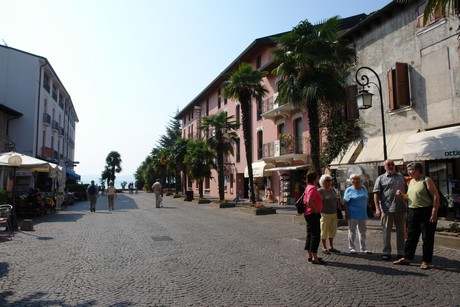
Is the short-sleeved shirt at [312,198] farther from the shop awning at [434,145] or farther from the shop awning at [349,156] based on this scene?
the shop awning at [349,156]

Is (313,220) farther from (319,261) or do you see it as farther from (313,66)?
(313,66)

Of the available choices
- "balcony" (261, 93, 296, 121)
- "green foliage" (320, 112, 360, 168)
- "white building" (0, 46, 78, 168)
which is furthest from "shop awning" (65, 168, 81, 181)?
"green foliage" (320, 112, 360, 168)

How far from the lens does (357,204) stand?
7.36 m

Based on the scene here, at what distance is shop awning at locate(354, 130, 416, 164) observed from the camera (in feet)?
47.9

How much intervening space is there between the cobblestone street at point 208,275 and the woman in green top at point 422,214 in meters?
0.25

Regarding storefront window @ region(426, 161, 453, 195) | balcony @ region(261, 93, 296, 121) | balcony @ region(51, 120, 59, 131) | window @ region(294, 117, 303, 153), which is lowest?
storefront window @ region(426, 161, 453, 195)

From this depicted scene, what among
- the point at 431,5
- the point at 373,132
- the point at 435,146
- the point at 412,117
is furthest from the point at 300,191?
the point at 431,5

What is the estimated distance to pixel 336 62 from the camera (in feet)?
45.9

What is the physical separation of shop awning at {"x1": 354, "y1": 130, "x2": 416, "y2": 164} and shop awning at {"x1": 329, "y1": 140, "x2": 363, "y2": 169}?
1.26 ft

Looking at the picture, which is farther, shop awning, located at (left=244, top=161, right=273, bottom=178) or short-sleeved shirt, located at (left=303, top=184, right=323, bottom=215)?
shop awning, located at (left=244, top=161, right=273, bottom=178)

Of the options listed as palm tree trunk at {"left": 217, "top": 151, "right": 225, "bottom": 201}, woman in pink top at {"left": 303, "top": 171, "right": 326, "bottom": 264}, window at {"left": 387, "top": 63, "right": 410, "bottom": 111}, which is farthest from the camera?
palm tree trunk at {"left": 217, "top": 151, "right": 225, "bottom": 201}

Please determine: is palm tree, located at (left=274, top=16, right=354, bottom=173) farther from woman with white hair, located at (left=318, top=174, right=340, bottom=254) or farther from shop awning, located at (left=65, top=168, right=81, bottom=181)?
shop awning, located at (left=65, top=168, right=81, bottom=181)

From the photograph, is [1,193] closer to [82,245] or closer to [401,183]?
[82,245]

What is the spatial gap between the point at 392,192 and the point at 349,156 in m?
11.3
